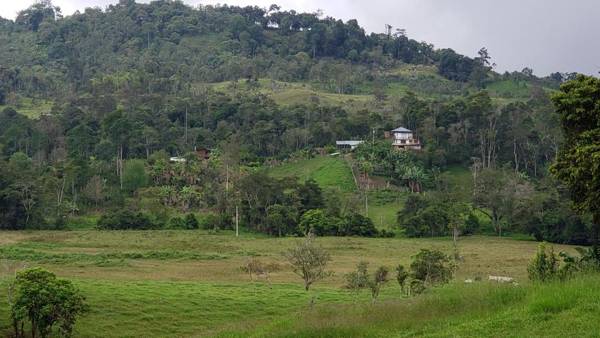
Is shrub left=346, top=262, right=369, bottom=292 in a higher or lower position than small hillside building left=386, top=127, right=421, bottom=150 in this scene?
lower

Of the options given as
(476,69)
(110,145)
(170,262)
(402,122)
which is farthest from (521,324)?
(476,69)

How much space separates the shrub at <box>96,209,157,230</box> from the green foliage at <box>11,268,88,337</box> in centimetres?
3524

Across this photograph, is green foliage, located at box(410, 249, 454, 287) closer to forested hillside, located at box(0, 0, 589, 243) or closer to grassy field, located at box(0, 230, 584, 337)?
grassy field, located at box(0, 230, 584, 337)

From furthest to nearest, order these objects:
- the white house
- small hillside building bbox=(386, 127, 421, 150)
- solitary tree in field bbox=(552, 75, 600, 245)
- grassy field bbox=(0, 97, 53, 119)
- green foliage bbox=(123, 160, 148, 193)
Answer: grassy field bbox=(0, 97, 53, 119), the white house, small hillside building bbox=(386, 127, 421, 150), green foliage bbox=(123, 160, 148, 193), solitary tree in field bbox=(552, 75, 600, 245)

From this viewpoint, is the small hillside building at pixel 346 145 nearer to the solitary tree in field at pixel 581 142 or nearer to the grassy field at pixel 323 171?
the grassy field at pixel 323 171

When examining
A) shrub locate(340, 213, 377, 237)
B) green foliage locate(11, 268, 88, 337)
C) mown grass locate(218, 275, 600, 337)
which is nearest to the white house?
shrub locate(340, 213, 377, 237)

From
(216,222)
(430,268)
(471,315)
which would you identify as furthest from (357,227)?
(471,315)

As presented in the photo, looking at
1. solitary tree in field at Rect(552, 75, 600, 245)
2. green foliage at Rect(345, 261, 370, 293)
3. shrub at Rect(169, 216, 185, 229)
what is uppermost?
solitary tree in field at Rect(552, 75, 600, 245)

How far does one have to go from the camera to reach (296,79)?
124562 mm

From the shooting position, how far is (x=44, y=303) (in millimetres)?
22453

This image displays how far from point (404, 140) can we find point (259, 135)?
17.6 metres

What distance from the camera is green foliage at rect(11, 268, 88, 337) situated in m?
22.4

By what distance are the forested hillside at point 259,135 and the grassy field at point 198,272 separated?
4.03 metres

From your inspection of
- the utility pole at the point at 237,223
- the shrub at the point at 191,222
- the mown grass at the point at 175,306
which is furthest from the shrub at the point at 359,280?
the shrub at the point at 191,222
